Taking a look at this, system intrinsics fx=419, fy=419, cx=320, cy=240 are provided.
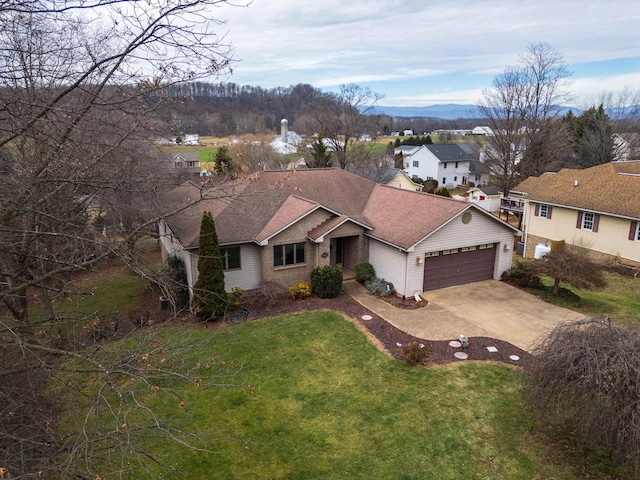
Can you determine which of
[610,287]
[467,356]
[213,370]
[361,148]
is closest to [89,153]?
[213,370]

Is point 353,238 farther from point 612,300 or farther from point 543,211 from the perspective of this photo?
point 543,211

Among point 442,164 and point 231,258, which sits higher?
point 442,164

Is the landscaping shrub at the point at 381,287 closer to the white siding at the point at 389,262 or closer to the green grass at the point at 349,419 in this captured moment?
the white siding at the point at 389,262

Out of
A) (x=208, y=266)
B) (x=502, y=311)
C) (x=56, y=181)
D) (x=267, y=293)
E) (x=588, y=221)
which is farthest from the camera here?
(x=588, y=221)

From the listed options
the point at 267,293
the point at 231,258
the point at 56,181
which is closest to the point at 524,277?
the point at 267,293

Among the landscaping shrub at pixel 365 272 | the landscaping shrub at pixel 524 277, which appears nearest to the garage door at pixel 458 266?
the landscaping shrub at pixel 524 277

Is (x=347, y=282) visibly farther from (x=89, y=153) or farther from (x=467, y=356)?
(x=89, y=153)

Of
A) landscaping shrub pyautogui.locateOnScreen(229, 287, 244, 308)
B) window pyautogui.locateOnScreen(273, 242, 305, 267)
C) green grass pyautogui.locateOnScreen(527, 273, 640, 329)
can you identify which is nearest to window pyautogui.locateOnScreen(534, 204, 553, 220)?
green grass pyautogui.locateOnScreen(527, 273, 640, 329)
